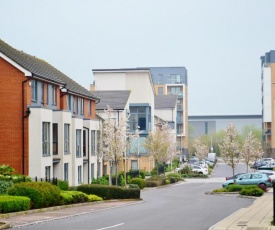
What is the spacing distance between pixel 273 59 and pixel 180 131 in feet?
95.8

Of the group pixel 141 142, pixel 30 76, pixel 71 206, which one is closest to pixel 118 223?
pixel 71 206

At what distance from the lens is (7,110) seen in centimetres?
4503

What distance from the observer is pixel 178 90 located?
161875mm

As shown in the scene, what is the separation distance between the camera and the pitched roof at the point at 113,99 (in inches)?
3083

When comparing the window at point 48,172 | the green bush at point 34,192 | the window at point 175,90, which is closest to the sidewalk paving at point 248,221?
the green bush at point 34,192

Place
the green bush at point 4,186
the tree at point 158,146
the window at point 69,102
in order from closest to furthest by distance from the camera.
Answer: the green bush at point 4,186 → the window at point 69,102 → the tree at point 158,146

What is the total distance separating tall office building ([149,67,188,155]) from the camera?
509ft

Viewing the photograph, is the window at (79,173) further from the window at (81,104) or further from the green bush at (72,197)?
the green bush at (72,197)

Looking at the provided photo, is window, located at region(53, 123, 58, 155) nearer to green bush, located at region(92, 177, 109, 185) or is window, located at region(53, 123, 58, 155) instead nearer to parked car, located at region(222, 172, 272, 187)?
green bush, located at region(92, 177, 109, 185)

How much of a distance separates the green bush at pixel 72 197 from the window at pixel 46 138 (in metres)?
7.03

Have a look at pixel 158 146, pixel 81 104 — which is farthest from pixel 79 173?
pixel 158 146

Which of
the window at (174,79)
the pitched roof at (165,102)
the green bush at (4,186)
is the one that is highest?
the window at (174,79)

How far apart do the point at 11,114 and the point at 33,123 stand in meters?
1.66

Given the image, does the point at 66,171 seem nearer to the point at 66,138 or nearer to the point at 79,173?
the point at 66,138
